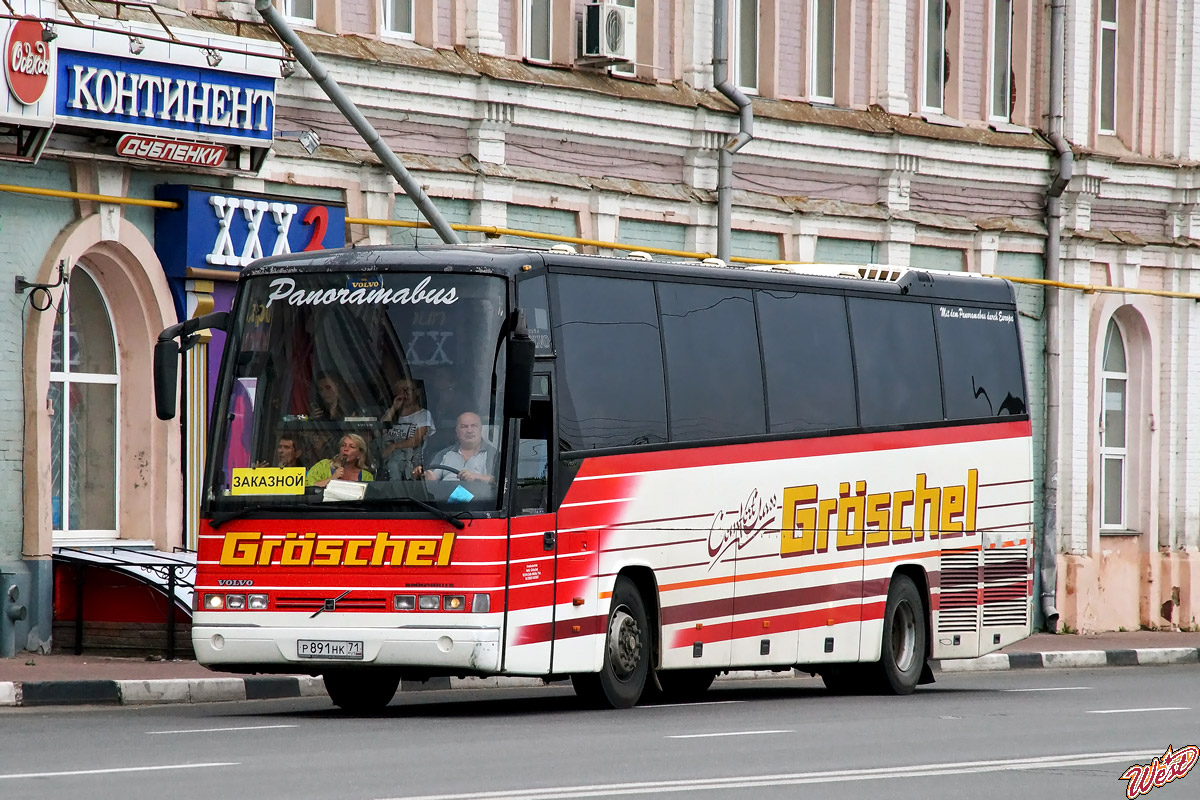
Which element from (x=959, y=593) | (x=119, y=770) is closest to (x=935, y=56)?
(x=959, y=593)

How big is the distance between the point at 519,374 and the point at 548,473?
3.05ft

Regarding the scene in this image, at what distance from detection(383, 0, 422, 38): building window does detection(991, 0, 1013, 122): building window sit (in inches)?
404

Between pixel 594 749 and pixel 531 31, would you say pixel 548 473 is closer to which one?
pixel 594 749

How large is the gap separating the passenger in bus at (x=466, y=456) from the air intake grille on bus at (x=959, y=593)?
639cm

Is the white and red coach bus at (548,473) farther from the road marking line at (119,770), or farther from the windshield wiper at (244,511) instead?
the road marking line at (119,770)

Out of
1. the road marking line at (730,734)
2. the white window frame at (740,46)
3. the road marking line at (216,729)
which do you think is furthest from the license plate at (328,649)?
the white window frame at (740,46)

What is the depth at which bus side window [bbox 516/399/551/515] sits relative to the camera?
15250 mm

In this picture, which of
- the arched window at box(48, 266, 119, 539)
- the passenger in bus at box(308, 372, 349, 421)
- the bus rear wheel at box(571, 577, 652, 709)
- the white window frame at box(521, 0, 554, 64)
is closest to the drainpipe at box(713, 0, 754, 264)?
the white window frame at box(521, 0, 554, 64)

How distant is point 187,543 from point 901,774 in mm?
11704

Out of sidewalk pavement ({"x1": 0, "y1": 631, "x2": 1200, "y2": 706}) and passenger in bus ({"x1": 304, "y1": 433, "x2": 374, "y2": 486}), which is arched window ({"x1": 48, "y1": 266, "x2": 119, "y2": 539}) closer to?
sidewalk pavement ({"x1": 0, "y1": 631, "x2": 1200, "y2": 706})

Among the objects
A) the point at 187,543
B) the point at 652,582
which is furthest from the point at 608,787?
the point at 187,543

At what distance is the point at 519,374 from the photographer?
14.9 m

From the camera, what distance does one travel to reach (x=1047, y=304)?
31672 millimetres

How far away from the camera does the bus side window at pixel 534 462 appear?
15.2 m
